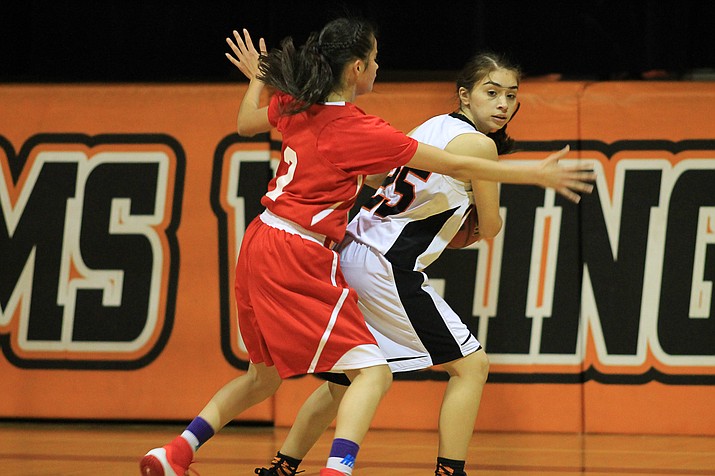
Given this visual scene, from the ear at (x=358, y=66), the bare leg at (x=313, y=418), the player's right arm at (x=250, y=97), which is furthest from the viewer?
the bare leg at (x=313, y=418)

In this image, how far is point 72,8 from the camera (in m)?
7.06

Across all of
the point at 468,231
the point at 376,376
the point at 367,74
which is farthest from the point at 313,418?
the point at 367,74

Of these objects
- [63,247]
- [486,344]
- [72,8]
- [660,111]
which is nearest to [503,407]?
[486,344]

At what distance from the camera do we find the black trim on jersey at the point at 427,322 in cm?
400

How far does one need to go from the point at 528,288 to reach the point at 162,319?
1.86 metres

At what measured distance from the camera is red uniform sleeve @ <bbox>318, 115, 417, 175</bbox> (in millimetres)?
3650

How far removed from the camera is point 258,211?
5844mm

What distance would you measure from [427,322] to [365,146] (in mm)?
709

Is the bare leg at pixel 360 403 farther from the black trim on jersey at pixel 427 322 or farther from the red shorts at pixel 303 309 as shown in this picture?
the black trim on jersey at pixel 427 322

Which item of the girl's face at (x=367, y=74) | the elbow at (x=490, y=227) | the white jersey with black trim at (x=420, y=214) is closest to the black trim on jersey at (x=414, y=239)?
the white jersey with black trim at (x=420, y=214)

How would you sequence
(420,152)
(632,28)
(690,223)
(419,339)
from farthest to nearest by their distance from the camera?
(632,28)
(690,223)
(419,339)
(420,152)

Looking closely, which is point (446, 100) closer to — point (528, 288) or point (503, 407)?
point (528, 288)

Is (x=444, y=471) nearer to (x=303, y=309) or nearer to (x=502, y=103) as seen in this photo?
(x=303, y=309)

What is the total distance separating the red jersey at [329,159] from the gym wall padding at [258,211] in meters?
2.09
